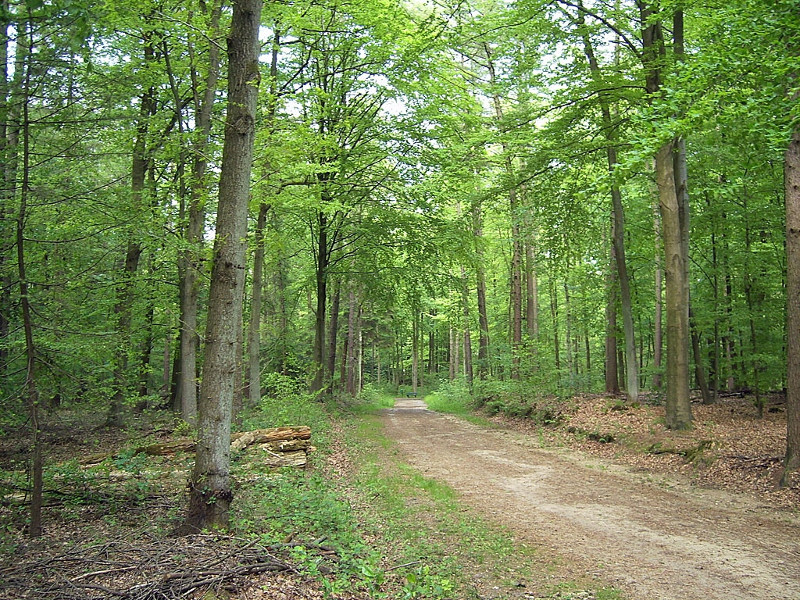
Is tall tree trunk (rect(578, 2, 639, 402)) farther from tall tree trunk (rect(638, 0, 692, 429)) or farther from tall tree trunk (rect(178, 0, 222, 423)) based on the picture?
tall tree trunk (rect(178, 0, 222, 423))

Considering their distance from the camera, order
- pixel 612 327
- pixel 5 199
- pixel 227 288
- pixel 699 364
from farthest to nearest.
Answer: pixel 612 327, pixel 699 364, pixel 5 199, pixel 227 288

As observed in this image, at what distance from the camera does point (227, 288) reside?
534 centimetres

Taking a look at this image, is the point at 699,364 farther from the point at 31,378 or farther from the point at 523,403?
the point at 31,378

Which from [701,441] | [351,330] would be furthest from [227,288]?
[351,330]

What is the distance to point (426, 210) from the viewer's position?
18.3m

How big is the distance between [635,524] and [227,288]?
5773 mm

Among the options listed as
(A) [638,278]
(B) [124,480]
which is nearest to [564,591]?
(B) [124,480]

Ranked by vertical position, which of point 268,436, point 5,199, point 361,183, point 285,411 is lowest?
point 268,436

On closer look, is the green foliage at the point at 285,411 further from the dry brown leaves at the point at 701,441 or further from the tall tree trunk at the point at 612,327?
the tall tree trunk at the point at 612,327

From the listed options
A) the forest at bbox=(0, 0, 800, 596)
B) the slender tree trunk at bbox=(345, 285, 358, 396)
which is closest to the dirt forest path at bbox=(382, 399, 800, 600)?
the forest at bbox=(0, 0, 800, 596)

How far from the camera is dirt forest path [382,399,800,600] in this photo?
4918mm

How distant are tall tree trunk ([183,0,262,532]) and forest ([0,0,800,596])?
0.02 meters

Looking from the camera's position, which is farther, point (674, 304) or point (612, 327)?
point (612, 327)

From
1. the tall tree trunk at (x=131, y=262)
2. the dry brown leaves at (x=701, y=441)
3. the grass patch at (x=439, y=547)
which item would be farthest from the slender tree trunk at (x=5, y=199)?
the dry brown leaves at (x=701, y=441)
